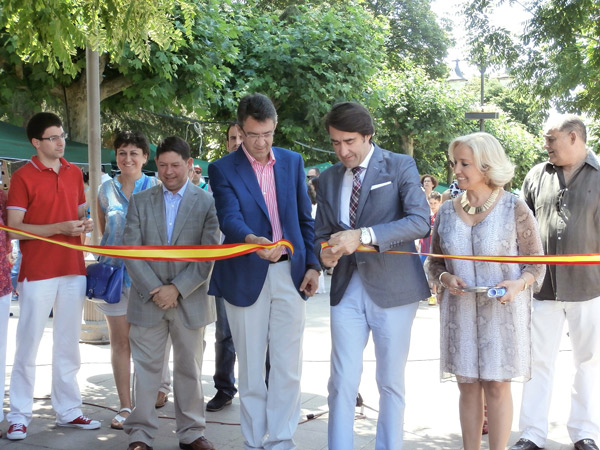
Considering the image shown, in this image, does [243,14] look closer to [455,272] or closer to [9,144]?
[9,144]

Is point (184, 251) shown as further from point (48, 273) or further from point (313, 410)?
point (313, 410)

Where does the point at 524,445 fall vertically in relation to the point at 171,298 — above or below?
below

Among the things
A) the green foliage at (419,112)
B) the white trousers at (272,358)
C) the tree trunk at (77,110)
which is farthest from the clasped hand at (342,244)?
the green foliage at (419,112)

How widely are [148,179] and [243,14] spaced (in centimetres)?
1361

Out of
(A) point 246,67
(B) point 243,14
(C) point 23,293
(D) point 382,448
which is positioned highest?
(B) point 243,14

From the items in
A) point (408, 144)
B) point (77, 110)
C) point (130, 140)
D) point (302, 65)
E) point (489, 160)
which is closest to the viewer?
point (489, 160)

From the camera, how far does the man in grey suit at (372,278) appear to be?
175 inches

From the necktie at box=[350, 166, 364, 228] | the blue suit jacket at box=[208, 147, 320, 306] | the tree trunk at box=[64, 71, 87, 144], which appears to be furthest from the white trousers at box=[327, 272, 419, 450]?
the tree trunk at box=[64, 71, 87, 144]

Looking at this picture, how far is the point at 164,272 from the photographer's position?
17.1 ft

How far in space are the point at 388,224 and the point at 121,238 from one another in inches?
91.7

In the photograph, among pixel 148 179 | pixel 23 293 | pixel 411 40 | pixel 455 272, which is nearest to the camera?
pixel 455 272

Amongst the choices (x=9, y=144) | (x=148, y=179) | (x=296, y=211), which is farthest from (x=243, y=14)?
(x=296, y=211)

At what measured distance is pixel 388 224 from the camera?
434cm

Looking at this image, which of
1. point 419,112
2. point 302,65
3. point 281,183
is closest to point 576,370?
point 281,183
